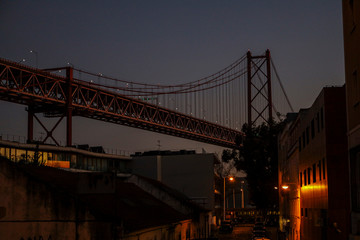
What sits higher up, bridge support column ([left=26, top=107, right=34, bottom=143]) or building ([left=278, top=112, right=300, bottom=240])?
bridge support column ([left=26, top=107, right=34, bottom=143])

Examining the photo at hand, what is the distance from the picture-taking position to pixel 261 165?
65.1 metres

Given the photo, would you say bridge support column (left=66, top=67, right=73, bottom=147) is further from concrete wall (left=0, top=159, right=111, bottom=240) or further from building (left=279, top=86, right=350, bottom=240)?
concrete wall (left=0, top=159, right=111, bottom=240)

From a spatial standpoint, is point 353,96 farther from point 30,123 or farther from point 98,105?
point 98,105

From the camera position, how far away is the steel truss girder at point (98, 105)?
76.6m

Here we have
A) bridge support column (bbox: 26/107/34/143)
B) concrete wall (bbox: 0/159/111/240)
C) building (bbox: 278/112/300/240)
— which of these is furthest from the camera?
bridge support column (bbox: 26/107/34/143)

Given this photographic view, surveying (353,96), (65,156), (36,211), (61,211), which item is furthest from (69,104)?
(353,96)

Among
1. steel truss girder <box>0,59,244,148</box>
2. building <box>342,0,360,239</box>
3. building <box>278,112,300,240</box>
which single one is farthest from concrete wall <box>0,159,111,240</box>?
steel truss girder <box>0,59,244,148</box>

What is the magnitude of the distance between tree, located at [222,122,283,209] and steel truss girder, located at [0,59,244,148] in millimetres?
3915

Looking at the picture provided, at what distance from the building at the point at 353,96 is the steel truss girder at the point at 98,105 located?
50626 millimetres

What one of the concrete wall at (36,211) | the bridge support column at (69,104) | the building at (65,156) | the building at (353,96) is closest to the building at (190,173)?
the building at (65,156)

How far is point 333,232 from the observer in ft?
80.0

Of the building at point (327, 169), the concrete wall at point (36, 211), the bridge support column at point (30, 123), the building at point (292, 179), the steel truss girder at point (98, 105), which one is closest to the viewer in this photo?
the concrete wall at point (36, 211)

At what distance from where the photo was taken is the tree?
211 feet

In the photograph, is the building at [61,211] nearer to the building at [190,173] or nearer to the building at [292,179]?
the building at [292,179]
